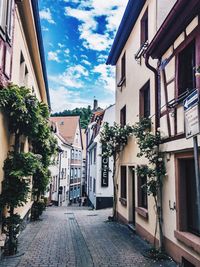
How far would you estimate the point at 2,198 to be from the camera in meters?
6.41

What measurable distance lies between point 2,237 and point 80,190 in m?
40.6

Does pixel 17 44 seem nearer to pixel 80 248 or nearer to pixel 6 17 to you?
pixel 6 17

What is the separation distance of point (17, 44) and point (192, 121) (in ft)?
21.4

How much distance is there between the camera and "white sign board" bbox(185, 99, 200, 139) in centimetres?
306

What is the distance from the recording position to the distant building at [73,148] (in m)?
40.6

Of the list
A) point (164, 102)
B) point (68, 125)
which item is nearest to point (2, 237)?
point (164, 102)

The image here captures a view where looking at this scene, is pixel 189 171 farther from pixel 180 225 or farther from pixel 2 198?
pixel 2 198

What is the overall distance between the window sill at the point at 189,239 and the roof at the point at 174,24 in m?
4.39

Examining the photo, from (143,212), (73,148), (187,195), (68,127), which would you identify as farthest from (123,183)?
(68,127)

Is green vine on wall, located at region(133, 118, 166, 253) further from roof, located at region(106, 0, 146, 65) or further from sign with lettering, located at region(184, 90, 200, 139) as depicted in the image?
roof, located at region(106, 0, 146, 65)

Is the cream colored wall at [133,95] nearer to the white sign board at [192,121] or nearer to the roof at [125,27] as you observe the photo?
the roof at [125,27]

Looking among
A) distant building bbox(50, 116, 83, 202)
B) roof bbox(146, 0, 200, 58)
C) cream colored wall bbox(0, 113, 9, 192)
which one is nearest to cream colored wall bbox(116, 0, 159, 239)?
roof bbox(146, 0, 200, 58)

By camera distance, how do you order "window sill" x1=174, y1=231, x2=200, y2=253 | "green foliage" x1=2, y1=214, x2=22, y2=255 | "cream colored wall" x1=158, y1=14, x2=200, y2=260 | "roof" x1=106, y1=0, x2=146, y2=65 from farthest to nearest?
"roof" x1=106, y1=0, x2=146, y2=65, "green foliage" x1=2, y1=214, x2=22, y2=255, "cream colored wall" x1=158, y1=14, x2=200, y2=260, "window sill" x1=174, y1=231, x2=200, y2=253

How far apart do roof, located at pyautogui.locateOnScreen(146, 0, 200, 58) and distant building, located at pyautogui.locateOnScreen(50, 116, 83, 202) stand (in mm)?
31844
